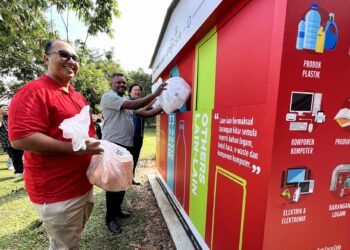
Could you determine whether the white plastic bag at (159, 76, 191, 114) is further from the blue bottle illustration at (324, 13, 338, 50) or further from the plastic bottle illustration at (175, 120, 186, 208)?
the blue bottle illustration at (324, 13, 338, 50)

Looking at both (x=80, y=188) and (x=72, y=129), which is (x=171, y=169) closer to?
(x=80, y=188)

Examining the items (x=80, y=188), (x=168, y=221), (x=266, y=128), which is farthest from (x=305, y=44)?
(x=168, y=221)

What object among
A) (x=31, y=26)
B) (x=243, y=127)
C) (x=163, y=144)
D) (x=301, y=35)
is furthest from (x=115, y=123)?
(x=31, y=26)

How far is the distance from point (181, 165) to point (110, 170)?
5.23 ft

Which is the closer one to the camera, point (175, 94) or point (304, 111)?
point (304, 111)

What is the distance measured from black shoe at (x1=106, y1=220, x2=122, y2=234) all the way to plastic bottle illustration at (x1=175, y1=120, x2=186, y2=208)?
95 cm

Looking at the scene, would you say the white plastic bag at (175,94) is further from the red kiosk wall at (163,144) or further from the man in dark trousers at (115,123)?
the red kiosk wall at (163,144)

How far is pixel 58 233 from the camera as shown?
152 cm

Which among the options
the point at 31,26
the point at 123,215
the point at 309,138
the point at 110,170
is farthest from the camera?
the point at 31,26

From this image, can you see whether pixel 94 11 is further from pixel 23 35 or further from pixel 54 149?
pixel 54 149

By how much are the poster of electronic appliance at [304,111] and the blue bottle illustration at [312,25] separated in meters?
0.28

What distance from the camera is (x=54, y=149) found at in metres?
1.34

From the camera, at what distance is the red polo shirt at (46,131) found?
1.29 m

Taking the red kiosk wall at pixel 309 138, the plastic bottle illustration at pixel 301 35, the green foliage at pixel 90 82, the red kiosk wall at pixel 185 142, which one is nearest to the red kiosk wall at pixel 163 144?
the red kiosk wall at pixel 185 142
